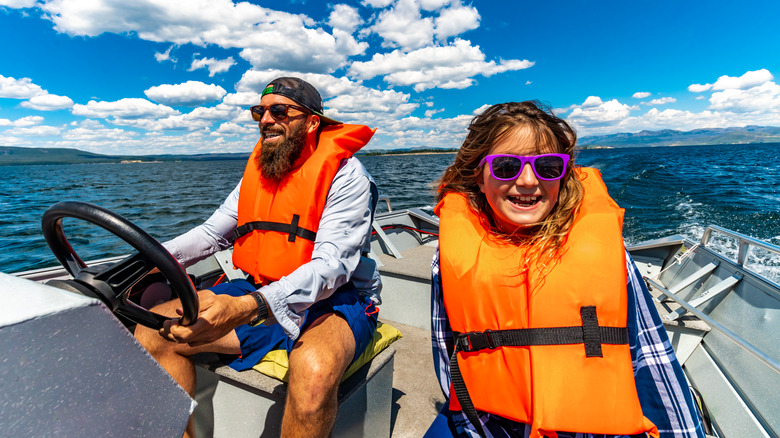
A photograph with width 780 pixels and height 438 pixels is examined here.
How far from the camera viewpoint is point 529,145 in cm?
120

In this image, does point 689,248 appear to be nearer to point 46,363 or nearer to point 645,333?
point 645,333

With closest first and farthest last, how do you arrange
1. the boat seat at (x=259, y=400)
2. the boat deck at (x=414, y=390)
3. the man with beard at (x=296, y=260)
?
the man with beard at (x=296, y=260), the boat seat at (x=259, y=400), the boat deck at (x=414, y=390)

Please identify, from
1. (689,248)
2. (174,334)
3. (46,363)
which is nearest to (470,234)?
(174,334)

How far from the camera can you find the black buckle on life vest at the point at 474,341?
115cm

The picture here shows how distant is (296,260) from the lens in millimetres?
1890

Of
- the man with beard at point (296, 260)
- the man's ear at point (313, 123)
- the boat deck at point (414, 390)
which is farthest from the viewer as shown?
the boat deck at point (414, 390)

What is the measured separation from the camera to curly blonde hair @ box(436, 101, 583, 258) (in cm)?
119

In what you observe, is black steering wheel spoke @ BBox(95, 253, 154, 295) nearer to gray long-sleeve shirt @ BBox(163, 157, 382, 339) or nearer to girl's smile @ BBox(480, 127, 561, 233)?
gray long-sleeve shirt @ BBox(163, 157, 382, 339)

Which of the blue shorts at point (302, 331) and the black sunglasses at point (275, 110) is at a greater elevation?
the black sunglasses at point (275, 110)

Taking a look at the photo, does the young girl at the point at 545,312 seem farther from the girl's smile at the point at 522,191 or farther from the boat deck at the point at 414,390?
the boat deck at the point at 414,390

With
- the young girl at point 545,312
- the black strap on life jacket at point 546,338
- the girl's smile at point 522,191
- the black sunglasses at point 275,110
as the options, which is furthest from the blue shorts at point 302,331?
the black sunglasses at point 275,110

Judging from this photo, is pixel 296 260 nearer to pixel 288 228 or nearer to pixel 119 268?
pixel 288 228

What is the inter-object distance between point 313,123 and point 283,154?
247mm

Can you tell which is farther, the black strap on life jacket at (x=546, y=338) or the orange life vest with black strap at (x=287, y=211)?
the orange life vest with black strap at (x=287, y=211)
